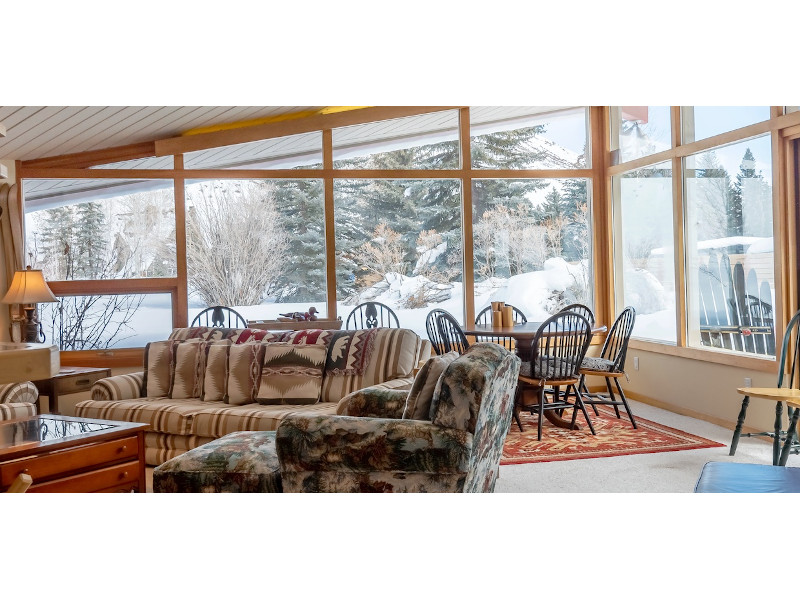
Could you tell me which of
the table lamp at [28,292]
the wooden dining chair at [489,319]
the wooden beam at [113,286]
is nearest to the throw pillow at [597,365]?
the wooden dining chair at [489,319]

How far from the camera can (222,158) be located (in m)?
7.13

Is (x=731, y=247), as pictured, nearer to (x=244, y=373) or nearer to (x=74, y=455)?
(x=244, y=373)

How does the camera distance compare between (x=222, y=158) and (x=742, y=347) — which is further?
(x=222, y=158)

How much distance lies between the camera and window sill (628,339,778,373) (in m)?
5.27

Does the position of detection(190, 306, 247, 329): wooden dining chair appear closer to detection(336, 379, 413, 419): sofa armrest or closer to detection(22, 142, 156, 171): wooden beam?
detection(22, 142, 156, 171): wooden beam

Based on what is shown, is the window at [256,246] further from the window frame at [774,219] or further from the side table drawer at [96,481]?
the side table drawer at [96,481]

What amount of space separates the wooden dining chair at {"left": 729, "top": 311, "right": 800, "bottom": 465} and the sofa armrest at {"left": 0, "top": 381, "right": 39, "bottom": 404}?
442 cm

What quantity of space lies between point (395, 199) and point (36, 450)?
4737 millimetres

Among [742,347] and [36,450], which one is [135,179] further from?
[742,347]

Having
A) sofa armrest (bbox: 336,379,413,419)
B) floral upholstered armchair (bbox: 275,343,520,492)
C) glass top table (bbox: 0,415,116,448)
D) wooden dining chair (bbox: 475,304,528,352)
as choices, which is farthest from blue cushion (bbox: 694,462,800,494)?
wooden dining chair (bbox: 475,304,528,352)

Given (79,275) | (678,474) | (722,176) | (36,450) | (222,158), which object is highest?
(222,158)
